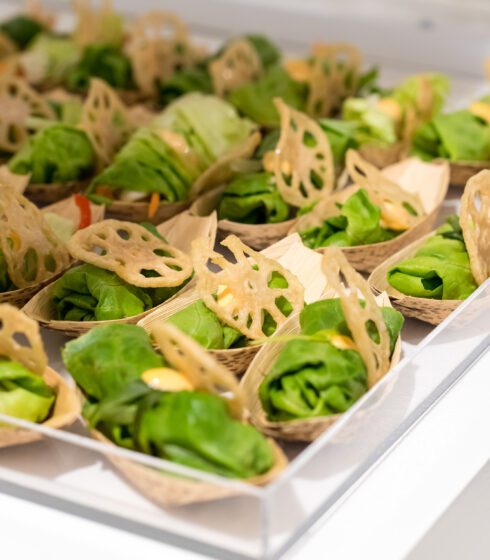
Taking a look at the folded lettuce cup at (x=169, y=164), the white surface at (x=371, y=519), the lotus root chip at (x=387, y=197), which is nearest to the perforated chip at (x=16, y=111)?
the folded lettuce cup at (x=169, y=164)

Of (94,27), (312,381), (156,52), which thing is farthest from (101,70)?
(312,381)

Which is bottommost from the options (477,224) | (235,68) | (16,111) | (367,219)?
(16,111)

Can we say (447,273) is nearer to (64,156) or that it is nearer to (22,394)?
(22,394)

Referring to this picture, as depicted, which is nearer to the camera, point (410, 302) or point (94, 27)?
point (410, 302)

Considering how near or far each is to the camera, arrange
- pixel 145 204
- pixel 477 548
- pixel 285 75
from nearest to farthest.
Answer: pixel 477 548 → pixel 145 204 → pixel 285 75

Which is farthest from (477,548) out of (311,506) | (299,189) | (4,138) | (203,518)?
(4,138)

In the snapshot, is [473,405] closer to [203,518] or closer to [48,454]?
[203,518]

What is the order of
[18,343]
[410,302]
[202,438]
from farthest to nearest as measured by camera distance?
[410,302] → [18,343] → [202,438]

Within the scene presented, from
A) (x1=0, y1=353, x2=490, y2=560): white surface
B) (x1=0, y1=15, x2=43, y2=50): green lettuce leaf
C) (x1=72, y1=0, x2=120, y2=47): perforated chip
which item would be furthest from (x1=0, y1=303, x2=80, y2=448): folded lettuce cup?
(x1=0, y1=15, x2=43, y2=50): green lettuce leaf
